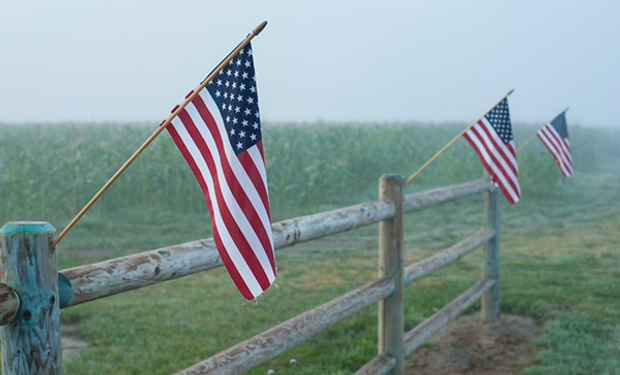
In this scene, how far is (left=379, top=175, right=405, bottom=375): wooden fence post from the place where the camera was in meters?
3.97

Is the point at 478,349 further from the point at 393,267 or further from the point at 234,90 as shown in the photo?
the point at 234,90

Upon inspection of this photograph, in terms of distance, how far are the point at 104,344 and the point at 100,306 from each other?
4.45 ft

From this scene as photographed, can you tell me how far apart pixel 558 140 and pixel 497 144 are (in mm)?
2092

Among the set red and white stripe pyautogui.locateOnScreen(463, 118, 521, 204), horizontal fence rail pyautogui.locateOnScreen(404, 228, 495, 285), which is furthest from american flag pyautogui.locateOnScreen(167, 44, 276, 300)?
red and white stripe pyautogui.locateOnScreen(463, 118, 521, 204)

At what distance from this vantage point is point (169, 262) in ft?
7.56

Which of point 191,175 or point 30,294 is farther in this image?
point 191,175

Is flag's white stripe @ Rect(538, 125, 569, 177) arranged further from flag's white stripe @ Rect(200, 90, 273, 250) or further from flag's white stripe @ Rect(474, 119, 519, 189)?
flag's white stripe @ Rect(200, 90, 273, 250)

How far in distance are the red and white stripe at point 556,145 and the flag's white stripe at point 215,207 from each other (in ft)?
16.6

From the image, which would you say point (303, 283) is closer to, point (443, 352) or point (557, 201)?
point (443, 352)

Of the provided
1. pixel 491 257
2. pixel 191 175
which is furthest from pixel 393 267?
pixel 191 175

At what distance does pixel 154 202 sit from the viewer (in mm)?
12398

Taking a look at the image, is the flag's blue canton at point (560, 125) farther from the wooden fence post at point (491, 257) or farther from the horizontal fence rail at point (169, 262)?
the horizontal fence rail at point (169, 262)

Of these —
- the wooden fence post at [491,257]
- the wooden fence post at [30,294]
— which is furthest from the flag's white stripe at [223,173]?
the wooden fence post at [491,257]

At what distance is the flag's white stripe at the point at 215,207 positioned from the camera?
7.08ft
